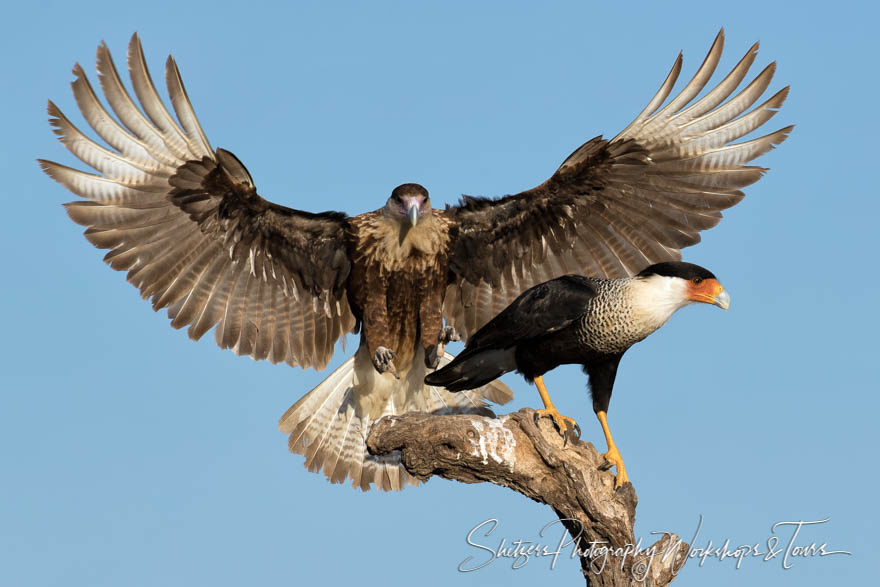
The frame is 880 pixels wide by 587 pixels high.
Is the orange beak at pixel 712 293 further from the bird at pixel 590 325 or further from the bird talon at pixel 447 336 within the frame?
the bird talon at pixel 447 336

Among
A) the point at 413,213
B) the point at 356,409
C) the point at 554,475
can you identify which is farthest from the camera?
the point at 356,409

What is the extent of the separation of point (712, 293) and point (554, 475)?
1273 millimetres

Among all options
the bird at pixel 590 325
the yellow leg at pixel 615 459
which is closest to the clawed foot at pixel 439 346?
the bird at pixel 590 325

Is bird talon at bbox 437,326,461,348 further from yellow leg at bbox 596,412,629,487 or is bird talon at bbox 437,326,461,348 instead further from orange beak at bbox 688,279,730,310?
orange beak at bbox 688,279,730,310

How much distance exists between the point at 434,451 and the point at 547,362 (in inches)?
31.9

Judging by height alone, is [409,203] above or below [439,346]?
above

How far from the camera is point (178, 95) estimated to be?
6.54 meters

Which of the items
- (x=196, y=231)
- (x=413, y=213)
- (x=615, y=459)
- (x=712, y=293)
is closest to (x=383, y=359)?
(x=413, y=213)

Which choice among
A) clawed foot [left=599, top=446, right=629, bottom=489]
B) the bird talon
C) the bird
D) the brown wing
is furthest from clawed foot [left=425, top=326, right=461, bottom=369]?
clawed foot [left=599, top=446, right=629, bottom=489]

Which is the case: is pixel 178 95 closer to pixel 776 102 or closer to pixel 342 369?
pixel 342 369

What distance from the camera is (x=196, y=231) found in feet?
22.8

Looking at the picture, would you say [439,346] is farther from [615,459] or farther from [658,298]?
[658,298]

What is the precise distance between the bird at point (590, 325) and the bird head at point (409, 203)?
1089 mm

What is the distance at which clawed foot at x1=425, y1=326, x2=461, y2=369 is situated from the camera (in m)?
6.97
